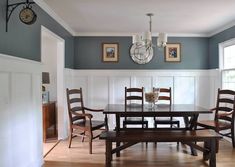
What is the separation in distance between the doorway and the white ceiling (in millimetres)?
586

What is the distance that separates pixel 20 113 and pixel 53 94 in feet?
10.1

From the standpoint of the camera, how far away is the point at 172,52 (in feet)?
19.2

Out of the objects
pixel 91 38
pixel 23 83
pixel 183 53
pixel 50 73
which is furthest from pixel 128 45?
pixel 23 83

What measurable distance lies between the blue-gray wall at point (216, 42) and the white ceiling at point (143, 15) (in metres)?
0.12

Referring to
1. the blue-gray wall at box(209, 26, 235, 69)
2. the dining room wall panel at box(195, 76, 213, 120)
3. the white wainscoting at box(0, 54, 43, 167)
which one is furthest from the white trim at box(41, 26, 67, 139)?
the blue-gray wall at box(209, 26, 235, 69)

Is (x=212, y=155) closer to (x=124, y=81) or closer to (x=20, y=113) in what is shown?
(x=20, y=113)

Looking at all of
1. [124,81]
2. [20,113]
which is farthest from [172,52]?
[20,113]

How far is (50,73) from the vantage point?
580cm

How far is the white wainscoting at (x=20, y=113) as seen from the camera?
2.38 m

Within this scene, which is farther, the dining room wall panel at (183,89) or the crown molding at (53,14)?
the dining room wall panel at (183,89)

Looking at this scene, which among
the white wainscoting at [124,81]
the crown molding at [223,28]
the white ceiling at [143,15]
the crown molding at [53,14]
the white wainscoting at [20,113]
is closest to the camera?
the white wainscoting at [20,113]

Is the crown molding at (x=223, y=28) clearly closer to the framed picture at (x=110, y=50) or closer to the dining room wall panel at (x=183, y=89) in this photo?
the dining room wall panel at (x=183, y=89)

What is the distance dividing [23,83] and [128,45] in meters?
3.41

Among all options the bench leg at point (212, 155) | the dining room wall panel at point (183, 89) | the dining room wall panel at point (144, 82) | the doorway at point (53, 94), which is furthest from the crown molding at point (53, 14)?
the bench leg at point (212, 155)
